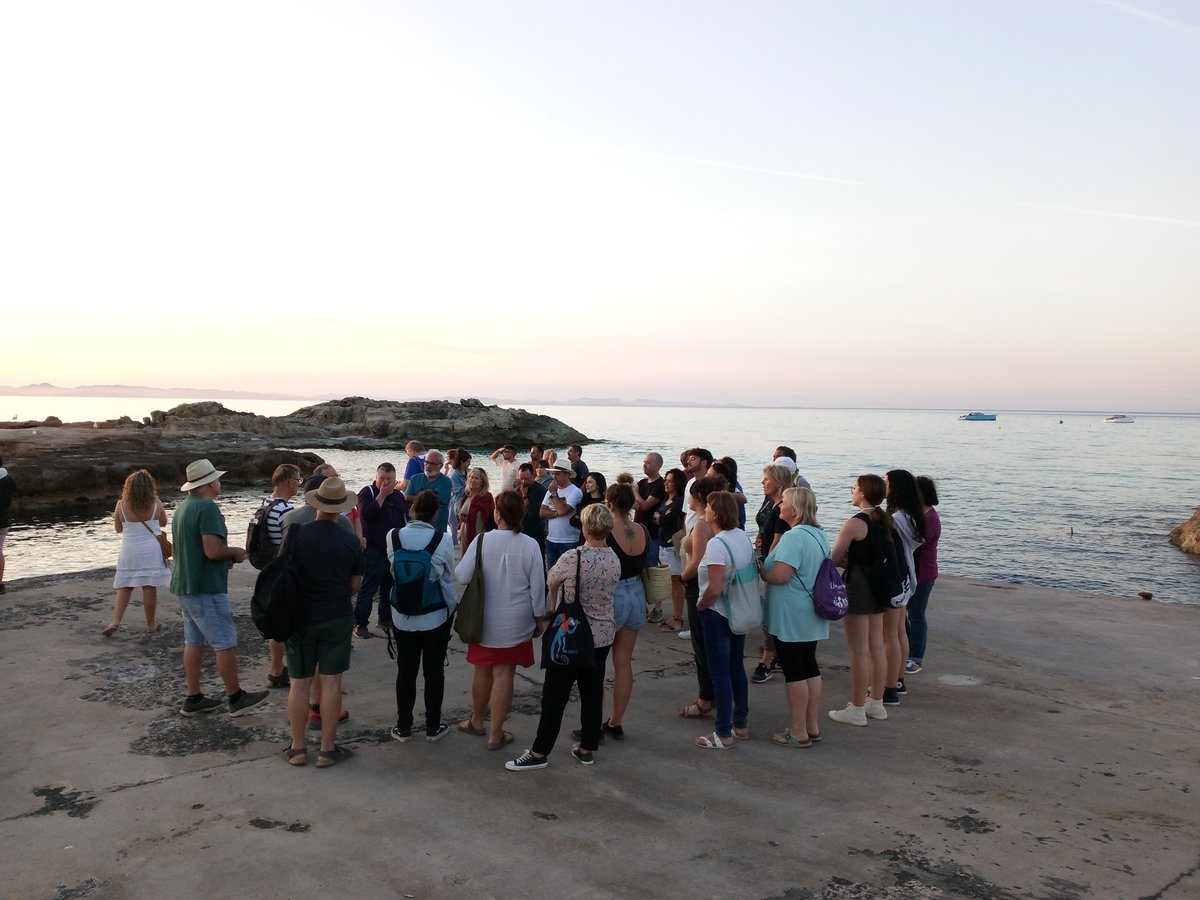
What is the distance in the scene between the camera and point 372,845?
3.85 meters

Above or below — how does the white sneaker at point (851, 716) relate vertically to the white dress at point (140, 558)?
below

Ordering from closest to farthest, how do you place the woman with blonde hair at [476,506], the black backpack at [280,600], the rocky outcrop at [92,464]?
the black backpack at [280,600], the woman with blonde hair at [476,506], the rocky outcrop at [92,464]

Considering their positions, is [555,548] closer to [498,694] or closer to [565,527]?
[565,527]

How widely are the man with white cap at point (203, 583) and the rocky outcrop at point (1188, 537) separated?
23985 millimetres

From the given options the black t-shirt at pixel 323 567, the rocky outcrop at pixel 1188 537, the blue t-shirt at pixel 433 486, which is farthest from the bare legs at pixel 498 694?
the rocky outcrop at pixel 1188 537

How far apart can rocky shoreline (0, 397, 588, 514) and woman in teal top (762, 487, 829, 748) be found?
1161 inches

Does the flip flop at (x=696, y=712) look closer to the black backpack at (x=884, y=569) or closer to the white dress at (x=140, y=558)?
the black backpack at (x=884, y=569)

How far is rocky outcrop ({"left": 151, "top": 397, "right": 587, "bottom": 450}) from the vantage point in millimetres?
64188

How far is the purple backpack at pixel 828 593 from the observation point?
16.8 ft

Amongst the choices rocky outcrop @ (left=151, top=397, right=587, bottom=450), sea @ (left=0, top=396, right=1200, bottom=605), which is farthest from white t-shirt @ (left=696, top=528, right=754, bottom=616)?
rocky outcrop @ (left=151, top=397, right=587, bottom=450)

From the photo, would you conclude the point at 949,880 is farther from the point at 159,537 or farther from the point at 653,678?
the point at 159,537

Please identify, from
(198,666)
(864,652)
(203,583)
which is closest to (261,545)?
(203,583)

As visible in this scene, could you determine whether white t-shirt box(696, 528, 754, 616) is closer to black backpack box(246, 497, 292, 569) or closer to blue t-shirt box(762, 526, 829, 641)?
blue t-shirt box(762, 526, 829, 641)

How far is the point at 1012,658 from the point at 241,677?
7.18 m
